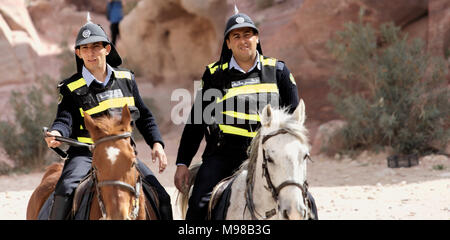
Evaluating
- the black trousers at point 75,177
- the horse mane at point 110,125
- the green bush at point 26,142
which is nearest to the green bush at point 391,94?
the green bush at point 26,142

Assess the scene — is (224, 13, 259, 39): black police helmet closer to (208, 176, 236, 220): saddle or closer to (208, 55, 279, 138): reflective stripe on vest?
(208, 55, 279, 138): reflective stripe on vest

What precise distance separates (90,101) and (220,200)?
1.25 meters

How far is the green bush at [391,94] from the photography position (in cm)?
1125

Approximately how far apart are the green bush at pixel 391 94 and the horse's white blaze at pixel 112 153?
333 inches

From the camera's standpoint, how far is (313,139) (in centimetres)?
1313

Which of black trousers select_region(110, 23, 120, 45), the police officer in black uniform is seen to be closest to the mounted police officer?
the police officer in black uniform

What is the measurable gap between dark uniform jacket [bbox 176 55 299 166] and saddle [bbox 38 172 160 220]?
0.61 meters

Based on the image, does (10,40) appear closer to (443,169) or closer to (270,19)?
(270,19)

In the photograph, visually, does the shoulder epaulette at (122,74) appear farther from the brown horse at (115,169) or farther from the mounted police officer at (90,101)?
the brown horse at (115,169)

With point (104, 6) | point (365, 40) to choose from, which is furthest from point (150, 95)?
point (104, 6)

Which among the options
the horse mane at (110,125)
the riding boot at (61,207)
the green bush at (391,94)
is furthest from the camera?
the green bush at (391,94)

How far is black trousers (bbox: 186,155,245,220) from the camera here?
14.9ft
